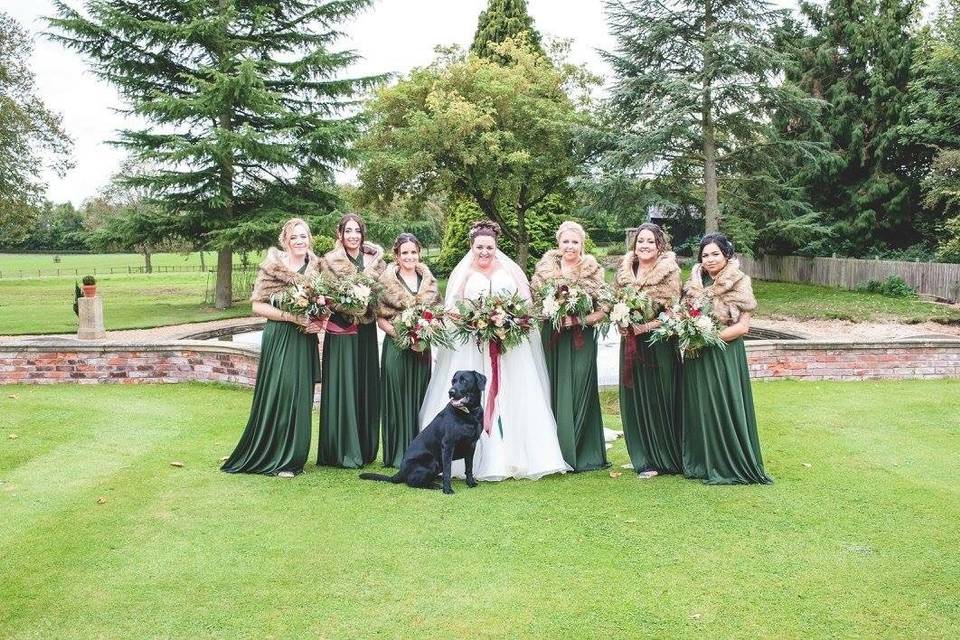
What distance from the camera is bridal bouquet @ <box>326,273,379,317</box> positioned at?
20.1 feet

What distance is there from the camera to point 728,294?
603 cm

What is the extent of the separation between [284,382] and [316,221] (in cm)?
1586

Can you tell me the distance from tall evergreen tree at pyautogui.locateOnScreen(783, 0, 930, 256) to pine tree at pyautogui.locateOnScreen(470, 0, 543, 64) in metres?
12.4

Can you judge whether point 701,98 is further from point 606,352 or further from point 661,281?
point 661,281

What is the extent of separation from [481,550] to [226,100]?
19.9 meters

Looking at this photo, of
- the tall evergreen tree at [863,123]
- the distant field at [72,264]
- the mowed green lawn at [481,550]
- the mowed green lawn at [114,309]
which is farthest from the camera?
the distant field at [72,264]

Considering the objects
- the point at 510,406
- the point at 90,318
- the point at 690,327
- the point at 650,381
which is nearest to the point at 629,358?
the point at 650,381

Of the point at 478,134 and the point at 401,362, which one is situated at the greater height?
the point at 478,134

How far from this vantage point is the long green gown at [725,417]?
19.8 feet

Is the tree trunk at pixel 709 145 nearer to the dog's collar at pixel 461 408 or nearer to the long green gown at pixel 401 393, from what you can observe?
the long green gown at pixel 401 393

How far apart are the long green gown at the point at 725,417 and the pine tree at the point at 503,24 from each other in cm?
3206

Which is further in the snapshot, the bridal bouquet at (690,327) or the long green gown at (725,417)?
the long green gown at (725,417)

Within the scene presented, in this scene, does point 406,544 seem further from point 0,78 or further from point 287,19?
point 0,78

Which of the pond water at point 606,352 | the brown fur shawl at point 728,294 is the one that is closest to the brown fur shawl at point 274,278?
the pond water at point 606,352
